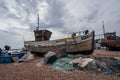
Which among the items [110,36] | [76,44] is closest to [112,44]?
[110,36]

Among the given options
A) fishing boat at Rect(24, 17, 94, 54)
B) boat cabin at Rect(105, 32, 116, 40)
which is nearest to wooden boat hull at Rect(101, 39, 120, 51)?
boat cabin at Rect(105, 32, 116, 40)

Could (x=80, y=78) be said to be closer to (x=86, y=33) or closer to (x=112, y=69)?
(x=112, y=69)

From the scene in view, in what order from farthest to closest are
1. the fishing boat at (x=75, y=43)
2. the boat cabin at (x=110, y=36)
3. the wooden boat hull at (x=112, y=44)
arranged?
the boat cabin at (x=110, y=36) < the wooden boat hull at (x=112, y=44) < the fishing boat at (x=75, y=43)

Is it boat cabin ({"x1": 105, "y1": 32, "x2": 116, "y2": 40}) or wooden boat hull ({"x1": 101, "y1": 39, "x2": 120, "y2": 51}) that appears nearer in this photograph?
wooden boat hull ({"x1": 101, "y1": 39, "x2": 120, "y2": 51})

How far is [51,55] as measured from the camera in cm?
1251

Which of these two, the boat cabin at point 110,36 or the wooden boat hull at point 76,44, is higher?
the boat cabin at point 110,36

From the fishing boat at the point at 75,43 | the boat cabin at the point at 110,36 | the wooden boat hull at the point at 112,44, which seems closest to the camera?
the fishing boat at the point at 75,43

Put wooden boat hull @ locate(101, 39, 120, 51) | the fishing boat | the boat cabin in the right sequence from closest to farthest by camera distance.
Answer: the fishing boat
wooden boat hull @ locate(101, 39, 120, 51)
the boat cabin

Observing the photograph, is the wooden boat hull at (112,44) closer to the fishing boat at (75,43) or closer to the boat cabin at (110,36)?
the boat cabin at (110,36)

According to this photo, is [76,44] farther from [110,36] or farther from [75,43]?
[110,36]

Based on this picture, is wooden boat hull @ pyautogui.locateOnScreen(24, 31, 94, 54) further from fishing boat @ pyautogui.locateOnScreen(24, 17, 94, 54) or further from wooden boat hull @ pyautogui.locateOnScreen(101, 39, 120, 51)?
wooden boat hull @ pyautogui.locateOnScreen(101, 39, 120, 51)

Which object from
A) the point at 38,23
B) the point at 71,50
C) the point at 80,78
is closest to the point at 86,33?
the point at 71,50

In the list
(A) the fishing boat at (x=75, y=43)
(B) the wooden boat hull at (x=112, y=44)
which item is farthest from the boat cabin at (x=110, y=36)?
(A) the fishing boat at (x=75, y=43)

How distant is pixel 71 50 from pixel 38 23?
498 inches
